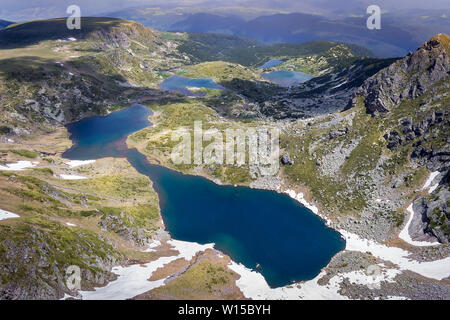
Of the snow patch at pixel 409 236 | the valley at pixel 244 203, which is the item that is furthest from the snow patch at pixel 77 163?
the snow patch at pixel 409 236

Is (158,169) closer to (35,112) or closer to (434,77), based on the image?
(35,112)

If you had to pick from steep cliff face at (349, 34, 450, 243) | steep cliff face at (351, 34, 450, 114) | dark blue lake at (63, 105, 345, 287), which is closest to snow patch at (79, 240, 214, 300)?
dark blue lake at (63, 105, 345, 287)

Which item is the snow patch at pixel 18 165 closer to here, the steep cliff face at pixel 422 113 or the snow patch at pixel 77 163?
the snow patch at pixel 77 163

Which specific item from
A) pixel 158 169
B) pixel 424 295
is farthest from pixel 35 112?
pixel 424 295

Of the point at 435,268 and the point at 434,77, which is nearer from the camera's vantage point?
the point at 435,268

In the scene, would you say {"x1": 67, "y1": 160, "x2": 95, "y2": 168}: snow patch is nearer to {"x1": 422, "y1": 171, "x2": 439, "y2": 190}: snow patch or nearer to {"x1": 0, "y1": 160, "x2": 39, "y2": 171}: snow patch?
{"x1": 0, "y1": 160, "x2": 39, "y2": 171}: snow patch

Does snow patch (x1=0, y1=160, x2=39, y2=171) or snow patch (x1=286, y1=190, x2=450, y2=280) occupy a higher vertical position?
snow patch (x1=0, y1=160, x2=39, y2=171)
